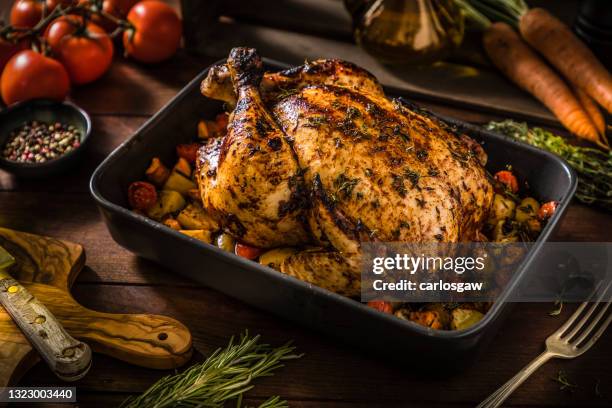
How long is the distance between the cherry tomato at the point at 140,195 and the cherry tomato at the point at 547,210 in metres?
1.43

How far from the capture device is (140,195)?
2.61 meters

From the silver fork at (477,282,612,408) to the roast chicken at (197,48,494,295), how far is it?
1.45 feet

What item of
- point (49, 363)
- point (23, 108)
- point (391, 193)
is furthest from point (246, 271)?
point (23, 108)

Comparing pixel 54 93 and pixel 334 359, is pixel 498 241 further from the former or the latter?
pixel 54 93

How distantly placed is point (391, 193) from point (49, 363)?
1157mm

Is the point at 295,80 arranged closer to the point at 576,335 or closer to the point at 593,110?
the point at 576,335

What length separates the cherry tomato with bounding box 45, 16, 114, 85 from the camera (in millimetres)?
3357

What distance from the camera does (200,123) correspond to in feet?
9.62

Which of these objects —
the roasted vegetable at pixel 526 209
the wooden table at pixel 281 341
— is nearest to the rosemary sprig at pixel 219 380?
the wooden table at pixel 281 341

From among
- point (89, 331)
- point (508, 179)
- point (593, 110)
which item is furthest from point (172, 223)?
point (593, 110)

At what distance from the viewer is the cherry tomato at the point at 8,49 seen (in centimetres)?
335

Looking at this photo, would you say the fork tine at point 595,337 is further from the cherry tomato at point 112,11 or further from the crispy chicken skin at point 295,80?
the cherry tomato at point 112,11

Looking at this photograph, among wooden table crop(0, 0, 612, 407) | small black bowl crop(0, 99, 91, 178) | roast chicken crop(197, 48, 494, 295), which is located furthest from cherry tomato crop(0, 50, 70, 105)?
roast chicken crop(197, 48, 494, 295)

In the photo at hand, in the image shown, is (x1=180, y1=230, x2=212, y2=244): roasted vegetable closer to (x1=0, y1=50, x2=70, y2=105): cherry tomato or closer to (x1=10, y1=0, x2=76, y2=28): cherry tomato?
(x1=0, y1=50, x2=70, y2=105): cherry tomato
